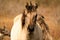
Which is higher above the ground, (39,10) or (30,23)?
(39,10)

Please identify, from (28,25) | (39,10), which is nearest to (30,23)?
(28,25)

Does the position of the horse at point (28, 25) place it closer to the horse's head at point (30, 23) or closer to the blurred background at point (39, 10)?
the horse's head at point (30, 23)

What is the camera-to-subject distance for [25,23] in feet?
4.91

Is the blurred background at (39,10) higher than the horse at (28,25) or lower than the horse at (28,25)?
higher

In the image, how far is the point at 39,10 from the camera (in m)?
2.38

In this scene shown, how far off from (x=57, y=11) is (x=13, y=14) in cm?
50

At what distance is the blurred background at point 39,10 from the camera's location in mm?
2348

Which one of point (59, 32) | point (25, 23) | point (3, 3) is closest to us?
point (25, 23)

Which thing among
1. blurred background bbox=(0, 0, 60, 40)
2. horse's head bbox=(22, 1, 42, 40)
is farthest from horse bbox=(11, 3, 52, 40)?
blurred background bbox=(0, 0, 60, 40)

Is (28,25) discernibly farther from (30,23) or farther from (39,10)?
(39,10)

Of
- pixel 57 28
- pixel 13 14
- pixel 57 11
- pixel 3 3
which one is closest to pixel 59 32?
pixel 57 28

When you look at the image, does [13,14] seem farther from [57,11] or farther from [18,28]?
[18,28]

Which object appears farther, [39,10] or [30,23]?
[39,10]

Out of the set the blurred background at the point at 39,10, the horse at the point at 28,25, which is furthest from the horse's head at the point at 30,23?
the blurred background at the point at 39,10
